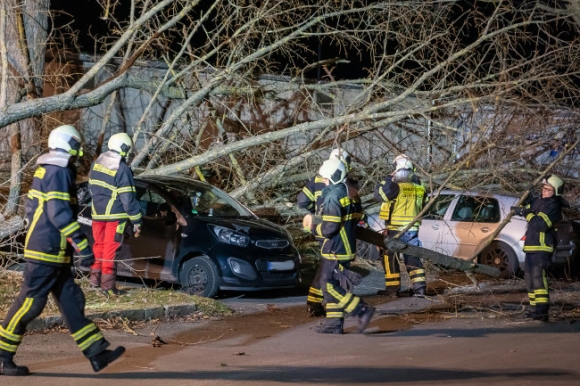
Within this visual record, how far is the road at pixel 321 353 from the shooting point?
6824 millimetres

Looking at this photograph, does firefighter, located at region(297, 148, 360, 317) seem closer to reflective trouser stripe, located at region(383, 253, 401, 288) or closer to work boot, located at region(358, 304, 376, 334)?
work boot, located at region(358, 304, 376, 334)

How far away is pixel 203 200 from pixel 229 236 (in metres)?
0.85

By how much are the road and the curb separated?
0.17 meters

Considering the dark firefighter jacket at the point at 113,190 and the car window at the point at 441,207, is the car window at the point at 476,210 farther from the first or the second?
the dark firefighter jacket at the point at 113,190

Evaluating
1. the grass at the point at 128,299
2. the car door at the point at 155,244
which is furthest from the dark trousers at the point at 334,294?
the car door at the point at 155,244

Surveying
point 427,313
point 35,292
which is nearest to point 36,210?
point 35,292

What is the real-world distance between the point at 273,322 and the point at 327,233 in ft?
5.01

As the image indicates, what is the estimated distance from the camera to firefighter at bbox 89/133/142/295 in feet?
32.2

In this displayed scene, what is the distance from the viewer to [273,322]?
975 centimetres

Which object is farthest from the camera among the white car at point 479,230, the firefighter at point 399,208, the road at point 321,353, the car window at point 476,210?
the car window at point 476,210

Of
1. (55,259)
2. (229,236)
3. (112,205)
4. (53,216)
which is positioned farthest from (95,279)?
(53,216)

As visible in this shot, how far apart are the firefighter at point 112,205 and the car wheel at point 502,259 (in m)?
6.59

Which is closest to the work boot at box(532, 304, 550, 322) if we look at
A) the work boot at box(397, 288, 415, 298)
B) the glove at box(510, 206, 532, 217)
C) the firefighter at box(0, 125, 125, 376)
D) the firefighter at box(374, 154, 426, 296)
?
the glove at box(510, 206, 532, 217)

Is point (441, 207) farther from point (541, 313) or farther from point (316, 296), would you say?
point (316, 296)
